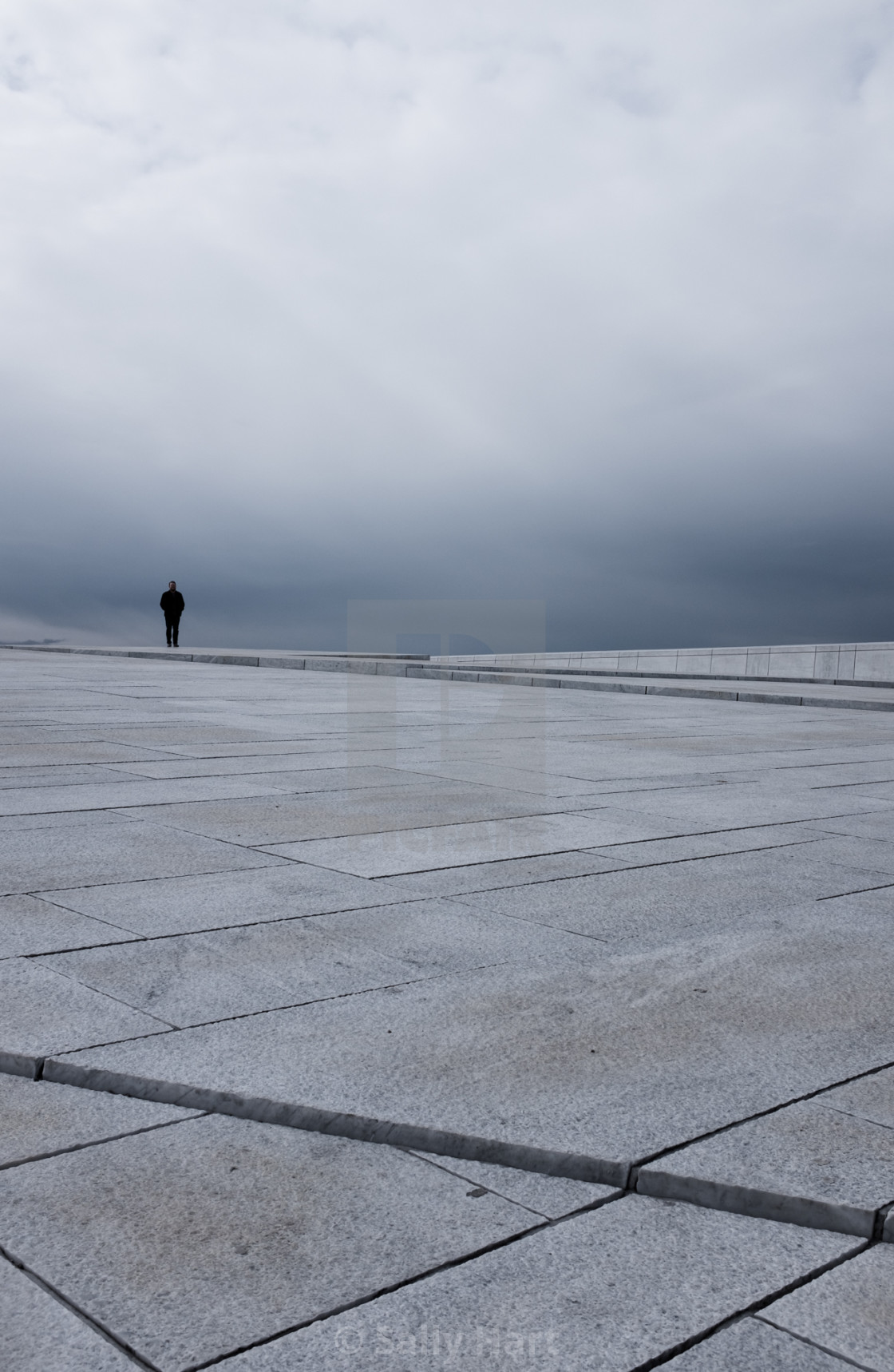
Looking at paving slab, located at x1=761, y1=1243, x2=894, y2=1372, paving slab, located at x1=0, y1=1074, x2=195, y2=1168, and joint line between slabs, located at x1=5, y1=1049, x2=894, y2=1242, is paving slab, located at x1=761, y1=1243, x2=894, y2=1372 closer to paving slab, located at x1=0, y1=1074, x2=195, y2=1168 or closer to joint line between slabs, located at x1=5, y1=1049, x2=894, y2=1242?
joint line between slabs, located at x1=5, y1=1049, x2=894, y2=1242

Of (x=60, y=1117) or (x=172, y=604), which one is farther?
(x=172, y=604)

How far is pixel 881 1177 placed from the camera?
255 cm

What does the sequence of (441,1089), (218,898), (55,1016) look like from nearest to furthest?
(441,1089)
(55,1016)
(218,898)

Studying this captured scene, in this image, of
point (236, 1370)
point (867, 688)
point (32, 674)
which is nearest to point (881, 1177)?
point (236, 1370)

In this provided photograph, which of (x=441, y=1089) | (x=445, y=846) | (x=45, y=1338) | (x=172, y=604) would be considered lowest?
(x=45, y=1338)

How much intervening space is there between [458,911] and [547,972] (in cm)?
84

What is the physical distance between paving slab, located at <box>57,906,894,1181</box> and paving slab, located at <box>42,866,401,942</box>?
1033mm

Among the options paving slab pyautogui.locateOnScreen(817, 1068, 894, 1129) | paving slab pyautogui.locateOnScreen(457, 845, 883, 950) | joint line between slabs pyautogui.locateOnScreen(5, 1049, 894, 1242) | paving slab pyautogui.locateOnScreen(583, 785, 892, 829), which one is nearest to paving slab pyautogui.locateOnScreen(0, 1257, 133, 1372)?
joint line between slabs pyautogui.locateOnScreen(5, 1049, 894, 1242)

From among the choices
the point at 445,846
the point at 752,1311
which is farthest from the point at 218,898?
the point at 752,1311

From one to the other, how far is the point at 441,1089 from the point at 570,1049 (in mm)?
480

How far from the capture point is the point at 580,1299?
7.07 ft

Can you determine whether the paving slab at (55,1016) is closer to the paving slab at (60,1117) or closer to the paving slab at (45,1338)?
the paving slab at (60,1117)

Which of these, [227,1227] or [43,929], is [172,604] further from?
[227,1227]

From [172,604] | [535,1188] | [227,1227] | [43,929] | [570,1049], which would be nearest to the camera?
[227,1227]
